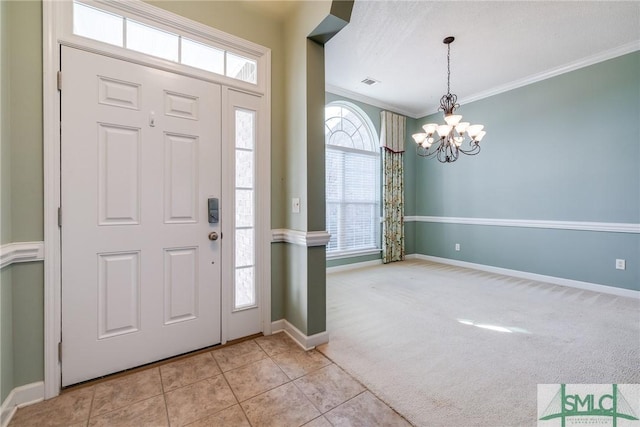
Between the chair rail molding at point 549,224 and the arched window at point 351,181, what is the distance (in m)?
1.43

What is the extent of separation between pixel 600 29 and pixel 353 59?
2.69 metres

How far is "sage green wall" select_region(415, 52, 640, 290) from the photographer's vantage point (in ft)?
10.8

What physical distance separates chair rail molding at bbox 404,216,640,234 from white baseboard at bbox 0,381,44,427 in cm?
547

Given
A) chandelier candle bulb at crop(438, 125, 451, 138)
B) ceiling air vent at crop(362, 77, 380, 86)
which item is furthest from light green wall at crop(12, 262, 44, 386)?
ceiling air vent at crop(362, 77, 380, 86)

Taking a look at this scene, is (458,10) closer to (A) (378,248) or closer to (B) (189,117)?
(B) (189,117)

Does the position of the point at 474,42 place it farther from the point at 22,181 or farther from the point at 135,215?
the point at 22,181

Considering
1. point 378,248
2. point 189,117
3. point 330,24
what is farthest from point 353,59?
point 378,248

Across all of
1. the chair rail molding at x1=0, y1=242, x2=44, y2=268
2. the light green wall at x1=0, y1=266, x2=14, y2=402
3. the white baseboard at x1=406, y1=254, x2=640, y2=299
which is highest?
the chair rail molding at x1=0, y1=242, x2=44, y2=268

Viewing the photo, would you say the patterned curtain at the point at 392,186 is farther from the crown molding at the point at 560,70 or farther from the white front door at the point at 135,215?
the white front door at the point at 135,215

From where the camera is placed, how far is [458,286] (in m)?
3.71

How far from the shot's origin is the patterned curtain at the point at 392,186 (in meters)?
5.09

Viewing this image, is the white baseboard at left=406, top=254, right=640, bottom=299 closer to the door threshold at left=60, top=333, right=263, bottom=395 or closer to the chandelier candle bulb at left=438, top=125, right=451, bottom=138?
the chandelier candle bulb at left=438, top=125, right=451, bottom=138

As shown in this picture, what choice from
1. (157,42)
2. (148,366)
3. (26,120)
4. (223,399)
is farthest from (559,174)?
(26,120)

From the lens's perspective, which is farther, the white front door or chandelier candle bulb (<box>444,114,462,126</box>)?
chandelier candle bulb (<box>444,114,462,126</box>)
